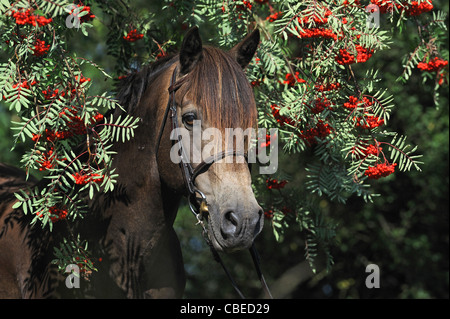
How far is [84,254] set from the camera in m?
2.67

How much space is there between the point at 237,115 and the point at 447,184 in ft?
15.1

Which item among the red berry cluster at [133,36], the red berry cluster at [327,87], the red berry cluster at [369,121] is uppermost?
the red berry cluster at [133,36]

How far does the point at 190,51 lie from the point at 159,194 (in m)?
0.69

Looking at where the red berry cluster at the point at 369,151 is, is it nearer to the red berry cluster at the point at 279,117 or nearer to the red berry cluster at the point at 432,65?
the red berry cluster at the point at 279,117

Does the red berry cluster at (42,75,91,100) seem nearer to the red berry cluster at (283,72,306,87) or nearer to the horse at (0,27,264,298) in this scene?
the horse at (0,27,264,298)

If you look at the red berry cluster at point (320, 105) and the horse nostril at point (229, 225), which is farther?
the red berry cluster at point (320, 105)

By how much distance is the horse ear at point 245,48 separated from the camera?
272cm

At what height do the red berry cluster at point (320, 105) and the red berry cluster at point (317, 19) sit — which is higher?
the red berry cluster at point (317, 19)

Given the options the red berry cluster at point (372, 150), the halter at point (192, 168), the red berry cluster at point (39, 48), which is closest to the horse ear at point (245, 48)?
the halter at point (192, 168)

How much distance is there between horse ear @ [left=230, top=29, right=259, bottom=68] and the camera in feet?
8.91

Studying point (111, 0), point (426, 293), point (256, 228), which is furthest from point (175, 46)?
point (426, 293)

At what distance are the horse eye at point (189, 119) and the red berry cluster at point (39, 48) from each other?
0.68 metres

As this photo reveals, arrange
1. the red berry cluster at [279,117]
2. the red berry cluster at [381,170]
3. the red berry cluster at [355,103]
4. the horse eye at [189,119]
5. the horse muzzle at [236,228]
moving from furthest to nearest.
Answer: the red berry cluster at [279,117] < the red berry cluster at [355,103] < the red berry cluster at [381,170] < the horse eye at [189,119] < the horse muzzle at [236,228]

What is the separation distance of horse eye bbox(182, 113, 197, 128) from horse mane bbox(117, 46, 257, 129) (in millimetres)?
52
